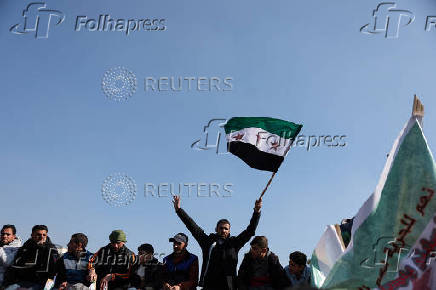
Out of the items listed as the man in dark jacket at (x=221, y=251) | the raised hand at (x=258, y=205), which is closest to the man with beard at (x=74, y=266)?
the man in dark jacket at (x=221, y=251)

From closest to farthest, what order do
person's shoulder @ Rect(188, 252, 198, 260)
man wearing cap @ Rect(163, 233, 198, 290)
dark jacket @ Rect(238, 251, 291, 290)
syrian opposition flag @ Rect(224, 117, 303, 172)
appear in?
dark jacket @ Rect(238, 251, 291, 290) → man wearing cap @ Rect(163, 233, 198, 290) → person's shoulder @ Rect(188, 252, 198, 260) → syrian opposition flag @ Rect(224, 117, 303, 172)

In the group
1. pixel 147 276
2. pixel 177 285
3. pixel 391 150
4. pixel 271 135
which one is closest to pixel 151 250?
pixel 147 276

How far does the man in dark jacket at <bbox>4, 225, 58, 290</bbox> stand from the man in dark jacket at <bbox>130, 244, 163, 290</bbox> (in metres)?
1.44

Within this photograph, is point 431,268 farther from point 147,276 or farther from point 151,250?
point 151,250

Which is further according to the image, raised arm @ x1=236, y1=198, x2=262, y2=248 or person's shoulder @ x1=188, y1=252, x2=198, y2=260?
person's shoulder @ x1=188, y1=252, x2=198, y2=260

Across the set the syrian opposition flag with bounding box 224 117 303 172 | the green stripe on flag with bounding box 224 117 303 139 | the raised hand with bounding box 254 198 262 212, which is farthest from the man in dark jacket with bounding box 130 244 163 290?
the green stripe on flag with bounding box 224 117 303 139

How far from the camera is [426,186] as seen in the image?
21.9ft

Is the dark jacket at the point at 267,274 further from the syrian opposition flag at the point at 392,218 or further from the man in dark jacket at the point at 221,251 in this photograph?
the syrian opposition flag at the point at 392,218

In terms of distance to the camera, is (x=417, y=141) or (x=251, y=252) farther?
(x=251, y=252)

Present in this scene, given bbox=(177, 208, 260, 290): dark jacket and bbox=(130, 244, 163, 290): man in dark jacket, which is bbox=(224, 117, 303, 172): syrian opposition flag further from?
bbox=(130, 244, 163, 290): man in dark jacket

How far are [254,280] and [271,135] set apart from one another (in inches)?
124

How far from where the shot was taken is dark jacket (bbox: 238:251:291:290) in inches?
328

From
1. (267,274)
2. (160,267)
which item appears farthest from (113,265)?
(267,274)

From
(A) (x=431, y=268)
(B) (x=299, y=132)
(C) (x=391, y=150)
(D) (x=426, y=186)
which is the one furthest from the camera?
(B) (x=299, y=132)
